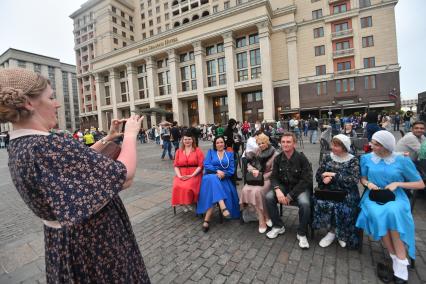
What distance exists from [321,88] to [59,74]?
8497 cm

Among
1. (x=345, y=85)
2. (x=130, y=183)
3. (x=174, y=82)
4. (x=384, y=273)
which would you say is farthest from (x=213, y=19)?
(x=130, y=183)

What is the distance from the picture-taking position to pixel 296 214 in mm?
4262

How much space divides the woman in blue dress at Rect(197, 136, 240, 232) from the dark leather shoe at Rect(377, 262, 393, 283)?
7.08ft

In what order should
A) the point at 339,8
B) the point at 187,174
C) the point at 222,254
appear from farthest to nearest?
the point at 339,8
the point at 187,174
the point at 222,254

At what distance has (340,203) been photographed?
10.3 feet

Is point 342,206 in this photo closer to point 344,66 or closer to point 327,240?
point 327,240

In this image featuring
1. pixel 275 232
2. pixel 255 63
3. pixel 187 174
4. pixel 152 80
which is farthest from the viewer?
pixel 152 80

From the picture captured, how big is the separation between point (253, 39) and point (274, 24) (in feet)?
12.4

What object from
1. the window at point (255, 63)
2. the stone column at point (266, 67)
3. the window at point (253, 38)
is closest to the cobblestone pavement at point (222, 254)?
the stone column at point (266, 67)

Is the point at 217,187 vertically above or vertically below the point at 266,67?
below

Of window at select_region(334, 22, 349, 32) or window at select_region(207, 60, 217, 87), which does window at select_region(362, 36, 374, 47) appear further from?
window at select_region(207, 60, 217, 87)

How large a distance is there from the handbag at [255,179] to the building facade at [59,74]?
251 feet

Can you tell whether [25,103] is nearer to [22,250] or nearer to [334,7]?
[22,250]

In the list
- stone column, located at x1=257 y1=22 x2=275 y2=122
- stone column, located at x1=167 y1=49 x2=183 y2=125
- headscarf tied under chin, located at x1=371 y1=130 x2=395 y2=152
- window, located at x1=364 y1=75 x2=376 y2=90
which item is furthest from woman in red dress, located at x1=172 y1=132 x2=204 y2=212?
stone column, located at x1=167 y1=49 x2=183 y2=125
